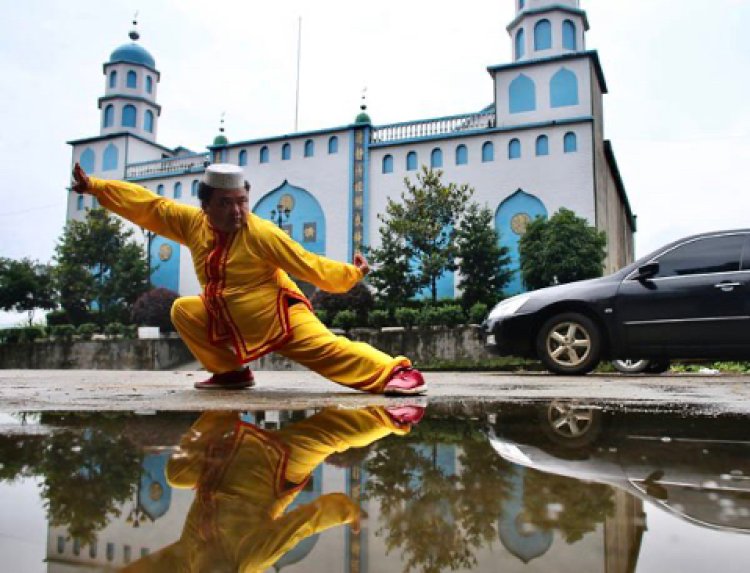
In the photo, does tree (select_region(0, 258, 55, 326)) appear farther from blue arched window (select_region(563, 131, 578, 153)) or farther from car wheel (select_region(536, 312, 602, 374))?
car wheel (select_region(536, 312, 602, 374))

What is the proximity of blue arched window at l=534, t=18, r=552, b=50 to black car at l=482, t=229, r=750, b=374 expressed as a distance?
23804 millimetres

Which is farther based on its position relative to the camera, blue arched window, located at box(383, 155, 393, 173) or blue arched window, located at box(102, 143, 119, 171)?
blue arched window, located at box(102, 143, 119, 171)

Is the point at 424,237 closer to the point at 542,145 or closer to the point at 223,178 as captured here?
the point at 542,145

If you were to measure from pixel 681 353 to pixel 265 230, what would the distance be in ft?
12.9

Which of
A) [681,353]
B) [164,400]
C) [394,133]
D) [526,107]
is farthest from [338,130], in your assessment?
[164,400]

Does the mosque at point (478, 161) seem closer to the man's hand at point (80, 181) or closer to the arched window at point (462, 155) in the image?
the arched window at point (462, 155)

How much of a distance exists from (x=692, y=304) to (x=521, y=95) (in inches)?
900

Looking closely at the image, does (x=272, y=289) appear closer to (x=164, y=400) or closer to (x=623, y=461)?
(x=164, y=400)

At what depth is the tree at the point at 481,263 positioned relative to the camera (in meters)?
23.1

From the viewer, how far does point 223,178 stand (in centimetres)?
366

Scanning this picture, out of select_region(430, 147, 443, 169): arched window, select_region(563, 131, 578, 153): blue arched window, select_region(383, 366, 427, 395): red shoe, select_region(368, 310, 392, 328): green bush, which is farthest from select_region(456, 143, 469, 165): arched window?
select_region(383, 366, 427, 395): red shoe

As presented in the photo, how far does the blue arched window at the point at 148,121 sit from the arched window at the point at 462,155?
1907 cm

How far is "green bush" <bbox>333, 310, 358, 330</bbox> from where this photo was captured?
867 inches

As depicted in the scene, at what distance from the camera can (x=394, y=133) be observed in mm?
29188
